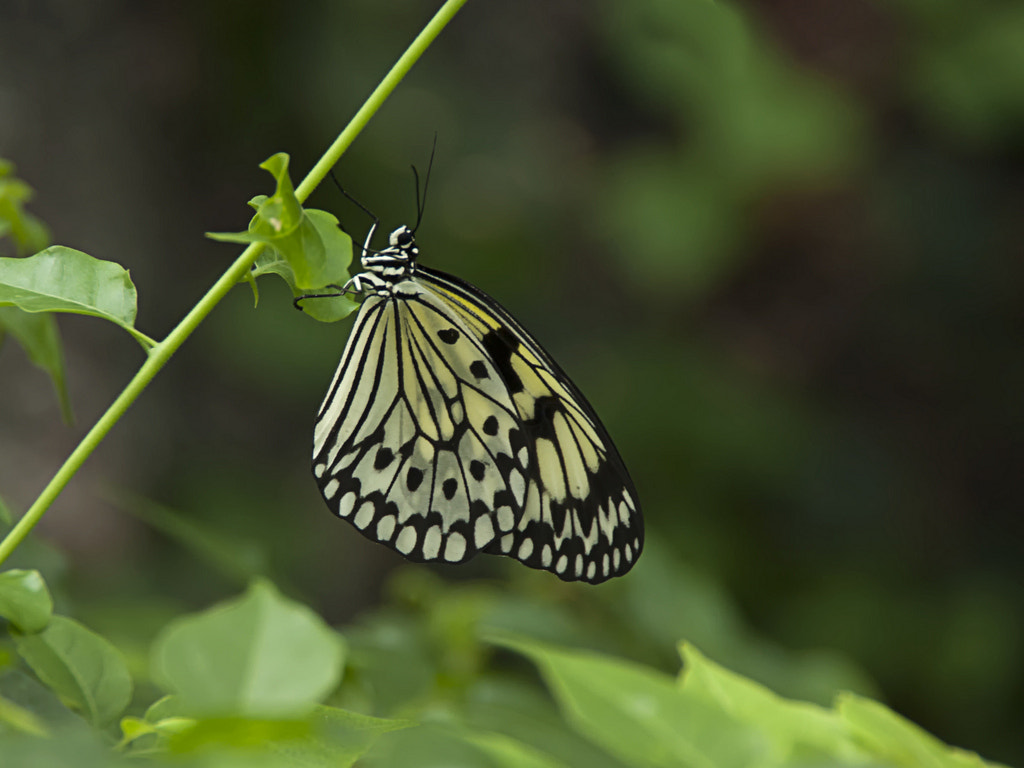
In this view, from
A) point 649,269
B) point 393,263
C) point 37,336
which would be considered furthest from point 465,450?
point 649,269

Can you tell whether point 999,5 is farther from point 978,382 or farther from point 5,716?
point 5,716

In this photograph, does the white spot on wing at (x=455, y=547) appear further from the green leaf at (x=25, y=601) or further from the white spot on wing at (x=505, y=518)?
the green leaf at (x=25, y=601)

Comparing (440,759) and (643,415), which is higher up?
(643,415)

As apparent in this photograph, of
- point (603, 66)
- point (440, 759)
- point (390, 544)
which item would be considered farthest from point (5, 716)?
point (603, 66)

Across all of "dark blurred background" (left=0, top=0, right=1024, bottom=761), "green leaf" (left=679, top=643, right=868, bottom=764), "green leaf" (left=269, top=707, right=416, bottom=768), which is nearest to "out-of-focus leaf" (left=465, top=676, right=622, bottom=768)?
"green leaf" (left=679, top=643, right=868, bottom=764)

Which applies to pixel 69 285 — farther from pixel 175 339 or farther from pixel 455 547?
pixel 455 547

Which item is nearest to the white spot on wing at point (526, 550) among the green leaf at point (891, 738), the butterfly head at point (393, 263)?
the butterfly head at point (393, 263)
